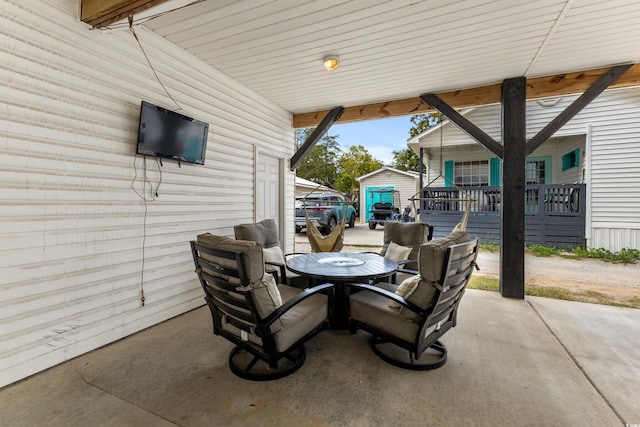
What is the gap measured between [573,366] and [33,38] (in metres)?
4.73

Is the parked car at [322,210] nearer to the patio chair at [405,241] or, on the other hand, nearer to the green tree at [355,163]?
the patio chair at [405,241]

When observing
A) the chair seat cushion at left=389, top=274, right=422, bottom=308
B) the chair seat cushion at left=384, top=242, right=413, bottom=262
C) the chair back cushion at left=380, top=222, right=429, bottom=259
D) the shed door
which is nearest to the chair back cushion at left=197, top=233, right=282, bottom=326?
the chair seat cushion at left=389, top=274, right=422, bottom=308

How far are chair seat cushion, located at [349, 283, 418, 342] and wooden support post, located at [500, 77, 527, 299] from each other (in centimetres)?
243

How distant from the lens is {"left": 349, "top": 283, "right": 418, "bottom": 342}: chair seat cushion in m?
2.04

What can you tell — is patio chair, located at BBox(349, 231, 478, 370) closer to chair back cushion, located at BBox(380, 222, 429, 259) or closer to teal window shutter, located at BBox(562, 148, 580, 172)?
chair back cushion, located at BBox(380, 222, 429, 259)

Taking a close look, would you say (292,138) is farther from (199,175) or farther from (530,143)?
(530,143)

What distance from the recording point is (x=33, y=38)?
2062mm

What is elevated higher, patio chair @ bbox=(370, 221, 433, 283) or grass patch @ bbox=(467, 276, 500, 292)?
patio chair @ bbox=(370, 221, 433, 283)

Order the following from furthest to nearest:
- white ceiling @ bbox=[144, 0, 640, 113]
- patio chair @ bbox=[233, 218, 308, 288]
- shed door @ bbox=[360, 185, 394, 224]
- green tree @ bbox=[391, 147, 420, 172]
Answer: green tree @ bbox=[391, 147, 420, 172] < shed door @ bbox=[360, 185, 394, 224] < patio chair @ bbox=[233, 218, 308, 288] < white ceiling @ bbox=[144, 0, 640, 113]

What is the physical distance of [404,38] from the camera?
2889 millimetres

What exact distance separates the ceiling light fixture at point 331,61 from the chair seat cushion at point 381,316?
8.46 ft

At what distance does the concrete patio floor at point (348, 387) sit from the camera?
164 cm

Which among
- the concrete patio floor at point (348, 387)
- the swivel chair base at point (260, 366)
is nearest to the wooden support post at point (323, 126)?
the concrete patio floor at point (348, 387)

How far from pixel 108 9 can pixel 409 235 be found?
3.65m
